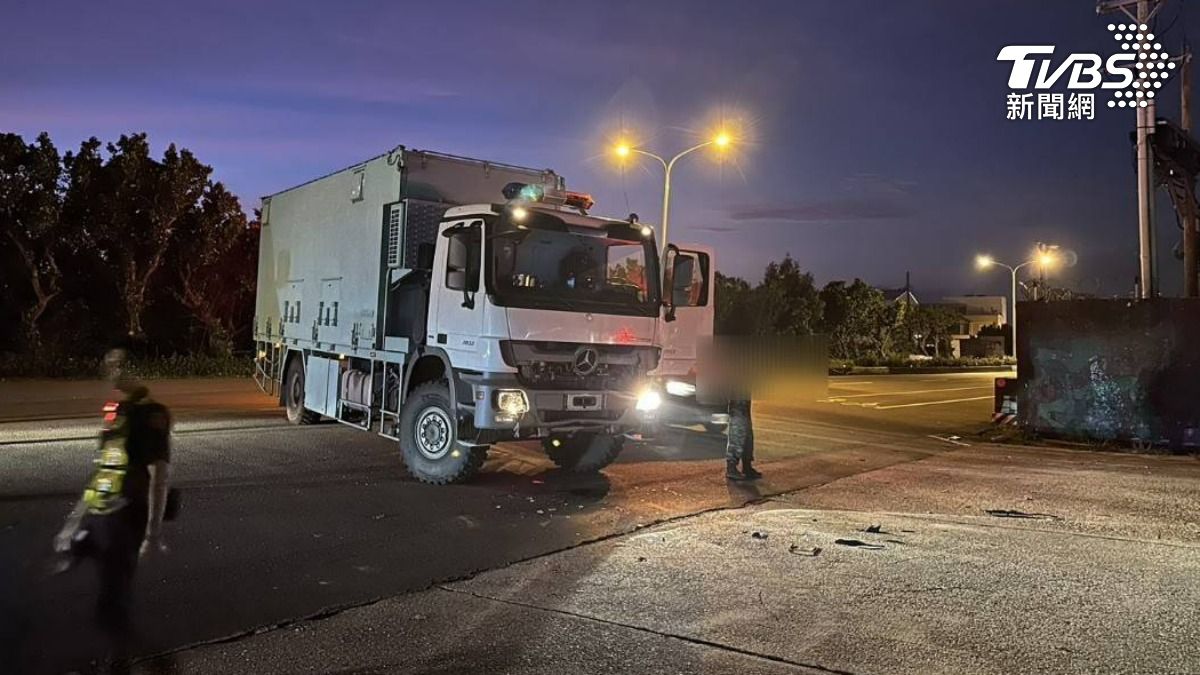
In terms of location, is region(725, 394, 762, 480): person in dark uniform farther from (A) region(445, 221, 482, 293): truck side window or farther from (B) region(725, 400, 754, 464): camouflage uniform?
(A) region(445, 221, 482, 293): truck side window

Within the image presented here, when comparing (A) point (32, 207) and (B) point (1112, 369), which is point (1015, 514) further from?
(A) point (32, 207)

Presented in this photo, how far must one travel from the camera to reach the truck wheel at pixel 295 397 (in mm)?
13891

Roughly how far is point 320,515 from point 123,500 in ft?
11.6

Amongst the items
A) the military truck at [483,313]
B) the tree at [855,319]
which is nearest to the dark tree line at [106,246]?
the military truck at [483,313]

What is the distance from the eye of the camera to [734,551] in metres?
7.26

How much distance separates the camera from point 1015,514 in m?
9.20

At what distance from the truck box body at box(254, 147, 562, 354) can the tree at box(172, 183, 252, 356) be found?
1560 cm

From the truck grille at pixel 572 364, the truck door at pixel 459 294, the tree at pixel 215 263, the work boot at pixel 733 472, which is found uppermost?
the tree at pixel 215 263

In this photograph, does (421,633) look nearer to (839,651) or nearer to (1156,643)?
(839,651)

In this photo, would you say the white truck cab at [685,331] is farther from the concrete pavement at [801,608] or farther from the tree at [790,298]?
the tree at [790,298]

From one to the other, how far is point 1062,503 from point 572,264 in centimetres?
604

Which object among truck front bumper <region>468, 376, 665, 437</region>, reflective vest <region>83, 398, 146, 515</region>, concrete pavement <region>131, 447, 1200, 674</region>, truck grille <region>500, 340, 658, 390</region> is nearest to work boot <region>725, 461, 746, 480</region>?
truck front bumper <region>468, 376, 665, 437</region>

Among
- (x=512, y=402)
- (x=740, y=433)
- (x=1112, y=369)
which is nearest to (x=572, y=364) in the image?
(x=512, y=402)

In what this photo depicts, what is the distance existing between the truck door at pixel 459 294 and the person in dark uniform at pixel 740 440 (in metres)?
3.60
